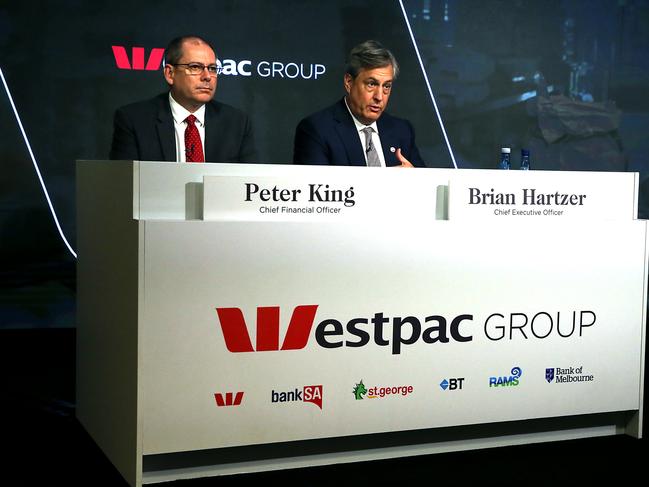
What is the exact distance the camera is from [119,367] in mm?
2992

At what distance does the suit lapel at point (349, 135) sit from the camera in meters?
3.91

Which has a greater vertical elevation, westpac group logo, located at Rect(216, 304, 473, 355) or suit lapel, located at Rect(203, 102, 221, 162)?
suit lapel, located at Rect(203, 102, 221, 162)

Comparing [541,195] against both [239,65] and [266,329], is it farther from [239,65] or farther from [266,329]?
[239,65]

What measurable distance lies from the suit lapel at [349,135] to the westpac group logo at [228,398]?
132 cm

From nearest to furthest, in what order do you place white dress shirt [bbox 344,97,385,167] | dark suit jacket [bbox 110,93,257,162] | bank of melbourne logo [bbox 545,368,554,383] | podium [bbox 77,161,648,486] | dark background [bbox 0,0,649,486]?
podium [bbox 77,161,648,486], bank of melbourne logo [bbox 545,368,554,383], dark suit jacket [bbox 110,93,257,162], white dress shirt [bbox 344,97,385,167], dark background [bbox 0,0,649,486]

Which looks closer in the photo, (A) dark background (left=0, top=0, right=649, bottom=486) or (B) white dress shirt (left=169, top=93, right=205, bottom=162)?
(B) white dress shirt (left=169, top=93, right=205, bottom=162)

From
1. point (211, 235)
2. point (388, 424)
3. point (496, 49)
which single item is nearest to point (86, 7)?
point (496, 49)

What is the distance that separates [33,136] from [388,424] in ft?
11.3

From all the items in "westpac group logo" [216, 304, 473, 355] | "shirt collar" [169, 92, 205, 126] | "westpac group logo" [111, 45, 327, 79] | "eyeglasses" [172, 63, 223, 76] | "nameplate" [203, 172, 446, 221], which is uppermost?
"westpac group logo" [111, 45, 327, 79]

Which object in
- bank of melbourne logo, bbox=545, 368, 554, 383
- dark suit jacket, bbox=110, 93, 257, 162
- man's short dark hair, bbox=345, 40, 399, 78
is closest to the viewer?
bank of melbourne logo, bbox=545, 368, 554, 383

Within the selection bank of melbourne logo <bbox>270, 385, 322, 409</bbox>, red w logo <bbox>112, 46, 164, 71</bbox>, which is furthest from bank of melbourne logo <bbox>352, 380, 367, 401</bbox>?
red w logo <bbox>112, 46, 164, 71</bbox>

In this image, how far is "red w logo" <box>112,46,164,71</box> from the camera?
569 cm

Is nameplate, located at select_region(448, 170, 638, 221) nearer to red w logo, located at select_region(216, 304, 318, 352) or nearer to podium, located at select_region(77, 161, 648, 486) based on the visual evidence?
podium, located at select_region(77, 161, 648, 486)

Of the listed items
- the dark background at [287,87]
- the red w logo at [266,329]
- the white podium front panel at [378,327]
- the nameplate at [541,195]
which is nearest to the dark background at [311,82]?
the dark background at [287,87]
